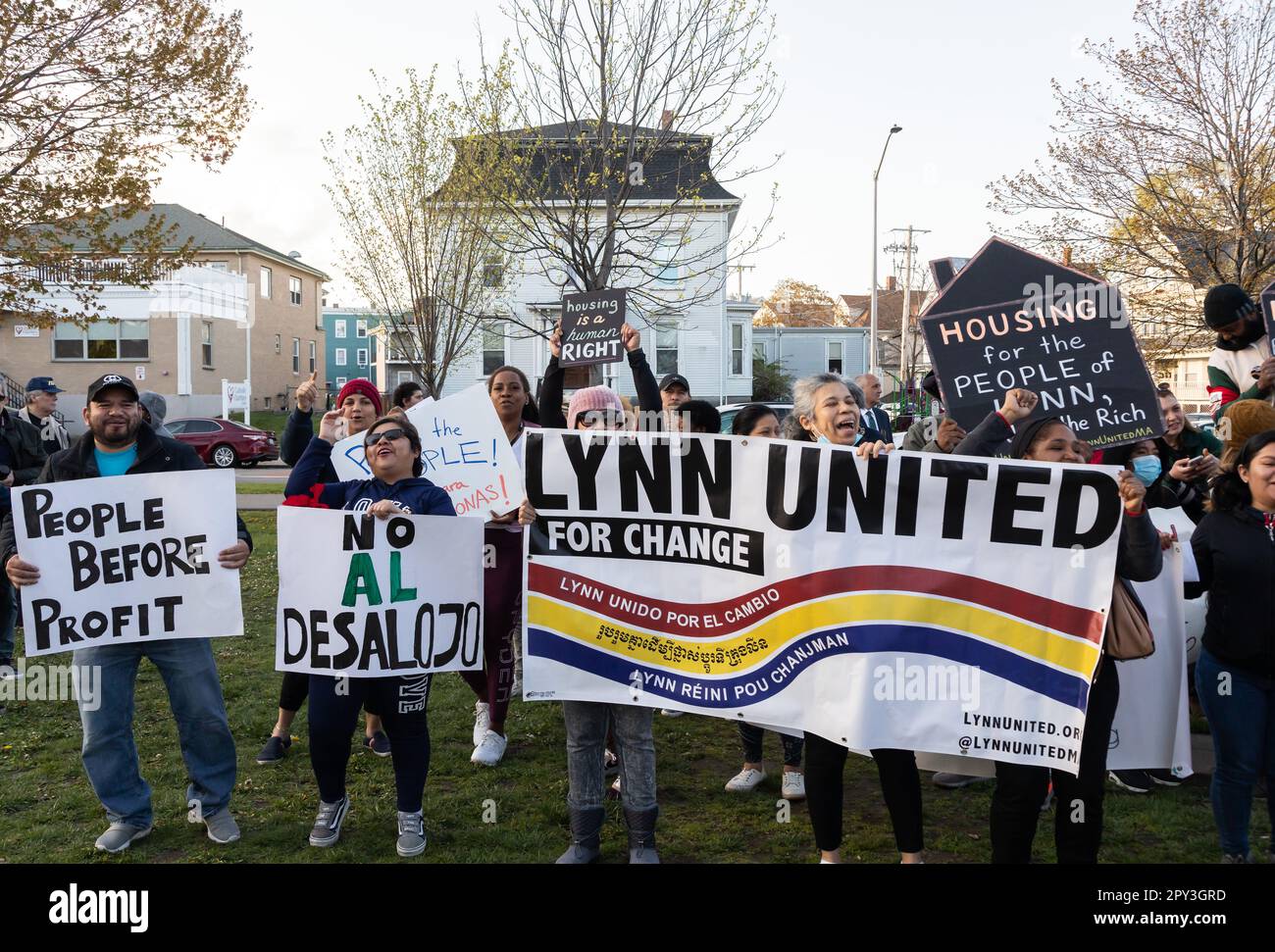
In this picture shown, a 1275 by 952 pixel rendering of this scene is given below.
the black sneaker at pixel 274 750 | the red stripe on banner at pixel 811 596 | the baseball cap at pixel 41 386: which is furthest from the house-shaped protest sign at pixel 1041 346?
the baseball cap at pixel 41 386

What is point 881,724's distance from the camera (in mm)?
3695

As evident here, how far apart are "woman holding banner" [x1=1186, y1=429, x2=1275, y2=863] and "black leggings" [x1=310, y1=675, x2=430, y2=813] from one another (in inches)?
131

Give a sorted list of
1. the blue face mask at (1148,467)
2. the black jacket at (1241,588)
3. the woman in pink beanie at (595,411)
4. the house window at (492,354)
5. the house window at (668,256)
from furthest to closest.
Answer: the house window at (492,354), the house window at (668,256), the blue face mask at (1148,467), the woman in pink beanie at (595,411), the black jacket at (1241,588)

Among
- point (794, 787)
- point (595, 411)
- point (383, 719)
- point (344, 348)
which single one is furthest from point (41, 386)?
point (344, 348)

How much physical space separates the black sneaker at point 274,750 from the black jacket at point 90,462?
1509 mm

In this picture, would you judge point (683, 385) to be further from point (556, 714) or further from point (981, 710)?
point (981, 710)

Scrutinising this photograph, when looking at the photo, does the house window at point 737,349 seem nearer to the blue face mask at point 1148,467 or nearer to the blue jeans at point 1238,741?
the blue face mask at point 1148,467

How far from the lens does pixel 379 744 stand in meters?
5.59

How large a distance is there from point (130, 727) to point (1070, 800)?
3990 millimetres

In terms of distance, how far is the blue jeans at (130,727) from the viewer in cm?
424

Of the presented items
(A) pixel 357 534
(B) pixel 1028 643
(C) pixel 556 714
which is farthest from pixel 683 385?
(B) pixel 1028 643

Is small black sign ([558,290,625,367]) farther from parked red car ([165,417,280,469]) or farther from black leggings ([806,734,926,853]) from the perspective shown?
parked red car ([165,417,280,469])

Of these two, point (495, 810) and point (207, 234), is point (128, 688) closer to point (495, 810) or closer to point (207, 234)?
point (495, 810)
